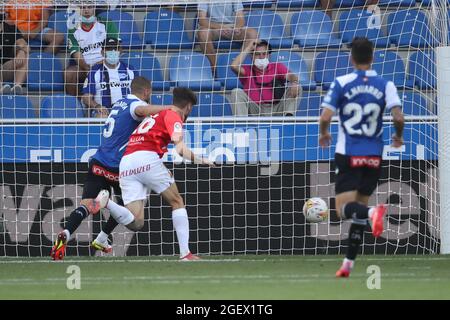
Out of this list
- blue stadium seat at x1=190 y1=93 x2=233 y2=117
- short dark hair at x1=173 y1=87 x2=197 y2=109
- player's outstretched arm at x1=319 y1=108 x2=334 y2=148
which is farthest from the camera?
blue stadium seat at x1=190 y1=93 x2=233 y2=117

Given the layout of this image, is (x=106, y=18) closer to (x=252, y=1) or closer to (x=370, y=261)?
(x=252, y=1)

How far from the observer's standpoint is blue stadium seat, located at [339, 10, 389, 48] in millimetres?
15219

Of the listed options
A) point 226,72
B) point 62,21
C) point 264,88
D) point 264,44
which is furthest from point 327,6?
point 62,21

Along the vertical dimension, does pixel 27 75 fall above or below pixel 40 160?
above

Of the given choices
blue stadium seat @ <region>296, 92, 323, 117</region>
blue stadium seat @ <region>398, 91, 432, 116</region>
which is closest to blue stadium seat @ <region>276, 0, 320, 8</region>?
blue stadium seat @ <region>296, 92, 323, 117</region>

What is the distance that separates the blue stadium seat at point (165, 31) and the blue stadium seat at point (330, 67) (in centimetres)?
178

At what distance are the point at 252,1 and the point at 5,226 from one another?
4.32 metres

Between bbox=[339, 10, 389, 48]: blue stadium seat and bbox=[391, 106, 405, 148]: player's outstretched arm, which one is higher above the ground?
bbox=[339, 10, 389, 48]: blue stadium seat

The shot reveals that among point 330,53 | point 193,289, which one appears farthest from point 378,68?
point 193,289

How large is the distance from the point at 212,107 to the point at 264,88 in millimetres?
758

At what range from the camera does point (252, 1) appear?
14.8 meters

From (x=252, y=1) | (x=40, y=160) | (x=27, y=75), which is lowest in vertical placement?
(x=40, y=160)

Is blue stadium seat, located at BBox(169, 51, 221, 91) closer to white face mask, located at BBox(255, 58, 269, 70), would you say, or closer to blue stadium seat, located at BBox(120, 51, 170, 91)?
blue stadium seat, located at BBox(120, 51, 170, 91)

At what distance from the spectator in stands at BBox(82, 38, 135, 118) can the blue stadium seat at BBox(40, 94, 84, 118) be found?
13 cm
